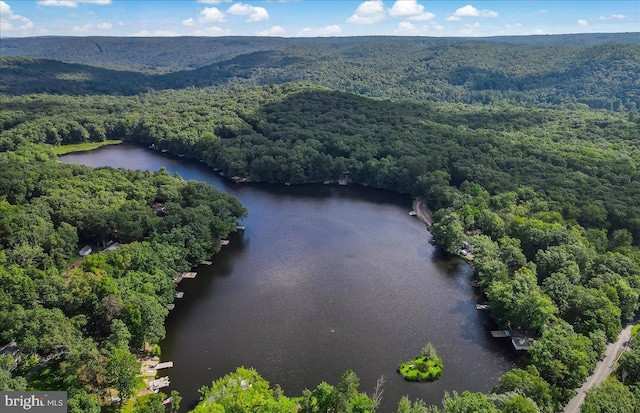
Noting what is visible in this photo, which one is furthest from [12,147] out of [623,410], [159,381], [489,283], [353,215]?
[623,410]

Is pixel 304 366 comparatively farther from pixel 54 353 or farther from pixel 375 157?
pixel 375 157

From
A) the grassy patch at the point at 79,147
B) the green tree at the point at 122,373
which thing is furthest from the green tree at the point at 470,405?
the grassy patch at the point at 79,147

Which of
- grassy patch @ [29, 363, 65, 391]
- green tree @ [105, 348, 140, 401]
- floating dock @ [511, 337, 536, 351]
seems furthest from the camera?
floating dock @ [511, 337, 536, 351]

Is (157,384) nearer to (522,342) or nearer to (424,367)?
(424,367)

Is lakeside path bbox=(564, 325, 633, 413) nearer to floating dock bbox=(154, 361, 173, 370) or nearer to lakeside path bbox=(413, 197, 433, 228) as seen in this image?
lakeside path bbox=(413, 197, 433, 228)

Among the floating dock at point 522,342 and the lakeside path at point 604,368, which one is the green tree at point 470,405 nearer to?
the lakeside path at point 604,368
